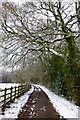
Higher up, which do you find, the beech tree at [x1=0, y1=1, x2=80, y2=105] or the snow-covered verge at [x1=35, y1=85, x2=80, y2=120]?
the beech tree at [x1=0, y1=1, x2=80, y2=105]

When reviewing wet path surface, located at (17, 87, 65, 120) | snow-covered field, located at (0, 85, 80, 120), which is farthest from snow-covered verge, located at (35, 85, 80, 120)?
wet path surface, located at (17, 87, 65, 120)

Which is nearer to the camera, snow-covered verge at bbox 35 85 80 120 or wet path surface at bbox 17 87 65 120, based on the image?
wet path surface at bbox 17 87 65 120

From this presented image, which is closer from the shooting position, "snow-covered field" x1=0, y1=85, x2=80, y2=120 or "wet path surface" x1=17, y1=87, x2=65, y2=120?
"wet path surface" x1=17, y1=87, x2=65, y2=120

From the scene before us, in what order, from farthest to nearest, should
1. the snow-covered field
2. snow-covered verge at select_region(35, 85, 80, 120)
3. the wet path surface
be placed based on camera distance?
snow-covered verge at select_region(35, 85, 80, 120), the snow-covered field, the wet path surface

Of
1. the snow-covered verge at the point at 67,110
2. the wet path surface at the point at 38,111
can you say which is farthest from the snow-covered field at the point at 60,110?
the wet path surface at the point at 38,111

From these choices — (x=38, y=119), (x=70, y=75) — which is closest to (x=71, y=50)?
(x=70, y=75)

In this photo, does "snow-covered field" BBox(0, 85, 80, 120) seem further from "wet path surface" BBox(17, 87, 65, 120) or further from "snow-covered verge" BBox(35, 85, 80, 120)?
"wet path surface" BBox(17, 87, 65, 120)

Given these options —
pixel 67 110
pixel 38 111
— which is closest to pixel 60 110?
pixel 67 110

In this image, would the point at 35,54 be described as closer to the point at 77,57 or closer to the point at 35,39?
the point at 35,39

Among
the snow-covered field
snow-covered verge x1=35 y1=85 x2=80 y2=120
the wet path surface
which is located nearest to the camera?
the wet path surface

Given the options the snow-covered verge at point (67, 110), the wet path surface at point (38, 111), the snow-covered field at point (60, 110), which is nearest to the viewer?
the wet path surface at point (38, 111)

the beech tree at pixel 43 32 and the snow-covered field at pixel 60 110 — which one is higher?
the beech tree at pixel 43 32

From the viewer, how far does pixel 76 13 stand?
18.8 meters

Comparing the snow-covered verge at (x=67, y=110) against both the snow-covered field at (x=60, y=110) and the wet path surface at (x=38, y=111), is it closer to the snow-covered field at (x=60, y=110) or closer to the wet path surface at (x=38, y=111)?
the snow-covered field at (x=60, y=110)
